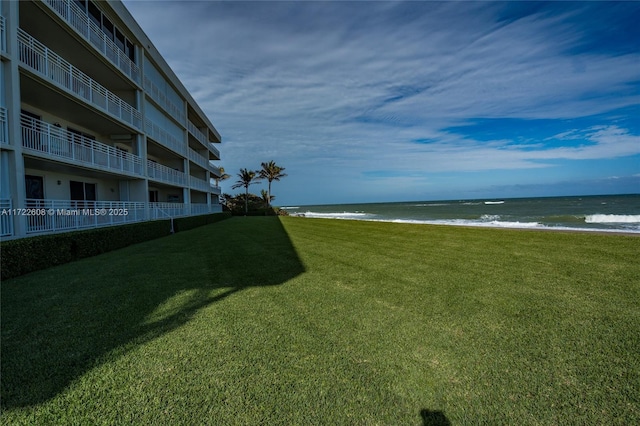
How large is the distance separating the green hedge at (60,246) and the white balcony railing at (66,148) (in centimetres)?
292

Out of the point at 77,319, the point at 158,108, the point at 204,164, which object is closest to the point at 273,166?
the point at 204,164

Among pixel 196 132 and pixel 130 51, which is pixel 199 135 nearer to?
pixel 196 132

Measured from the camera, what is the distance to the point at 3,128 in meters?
7.21

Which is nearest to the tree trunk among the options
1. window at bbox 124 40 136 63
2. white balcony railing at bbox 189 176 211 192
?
white balcony railing at bbox 189 176 211 192

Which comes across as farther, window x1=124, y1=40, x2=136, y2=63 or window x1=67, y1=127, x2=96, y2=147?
window x1=124, y1=40, x2=136, y2=63

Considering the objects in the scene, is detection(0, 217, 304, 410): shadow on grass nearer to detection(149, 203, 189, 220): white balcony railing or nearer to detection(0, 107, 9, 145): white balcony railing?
detection(0, 107, 9, 145): white balcony railing

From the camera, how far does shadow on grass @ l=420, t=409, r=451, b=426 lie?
1.90 metres

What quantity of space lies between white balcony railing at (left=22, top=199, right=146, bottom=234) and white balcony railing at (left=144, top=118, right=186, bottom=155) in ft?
15.8

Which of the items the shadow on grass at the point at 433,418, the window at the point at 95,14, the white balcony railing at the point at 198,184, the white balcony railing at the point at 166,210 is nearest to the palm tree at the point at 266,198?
the white balcony railing at the point at 198,184

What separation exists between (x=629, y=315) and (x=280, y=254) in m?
6.41

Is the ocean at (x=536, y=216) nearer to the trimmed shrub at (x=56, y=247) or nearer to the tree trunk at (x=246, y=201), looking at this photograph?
the tree trunk at (x=246, y=201)

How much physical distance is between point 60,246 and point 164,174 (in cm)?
1220

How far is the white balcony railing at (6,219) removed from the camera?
6.97m

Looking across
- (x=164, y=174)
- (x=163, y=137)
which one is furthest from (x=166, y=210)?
(x=163, y=137)
